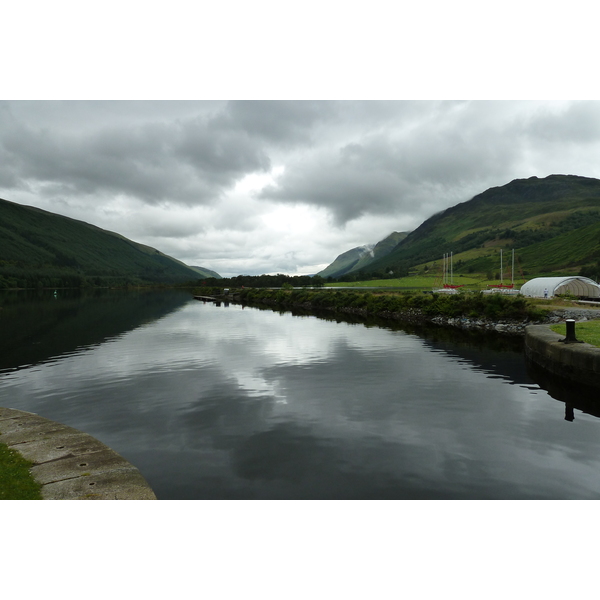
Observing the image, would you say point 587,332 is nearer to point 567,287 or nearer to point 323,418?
point 323,418

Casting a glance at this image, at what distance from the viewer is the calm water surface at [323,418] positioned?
12.3 metres

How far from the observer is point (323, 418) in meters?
18.0

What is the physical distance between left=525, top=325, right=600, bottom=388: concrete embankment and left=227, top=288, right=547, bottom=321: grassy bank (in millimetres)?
19400

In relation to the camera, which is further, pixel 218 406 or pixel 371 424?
pixel 218 406

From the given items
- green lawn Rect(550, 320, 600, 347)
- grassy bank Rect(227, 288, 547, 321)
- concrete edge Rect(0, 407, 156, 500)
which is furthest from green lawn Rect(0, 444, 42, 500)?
grassy bank Rect(227, 288, 547, 321)

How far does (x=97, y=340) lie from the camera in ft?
140

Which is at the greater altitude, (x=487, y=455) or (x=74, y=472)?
(x=74, y=472)

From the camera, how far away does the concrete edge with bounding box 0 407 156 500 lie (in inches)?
388

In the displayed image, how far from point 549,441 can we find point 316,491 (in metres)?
9.81

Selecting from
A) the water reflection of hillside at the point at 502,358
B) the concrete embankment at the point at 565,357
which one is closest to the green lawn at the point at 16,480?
the water reflection of hillside at the point at 502,358

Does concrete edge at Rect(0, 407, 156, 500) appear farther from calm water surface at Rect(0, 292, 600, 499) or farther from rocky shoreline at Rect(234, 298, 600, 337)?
rocky shoreline at Rect(234, 298, 600, 337)

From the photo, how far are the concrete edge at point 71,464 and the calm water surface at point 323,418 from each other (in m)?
1.53

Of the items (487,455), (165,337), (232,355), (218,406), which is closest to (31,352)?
(165,337)

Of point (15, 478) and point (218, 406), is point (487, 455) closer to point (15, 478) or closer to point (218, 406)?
point (218, 406)
